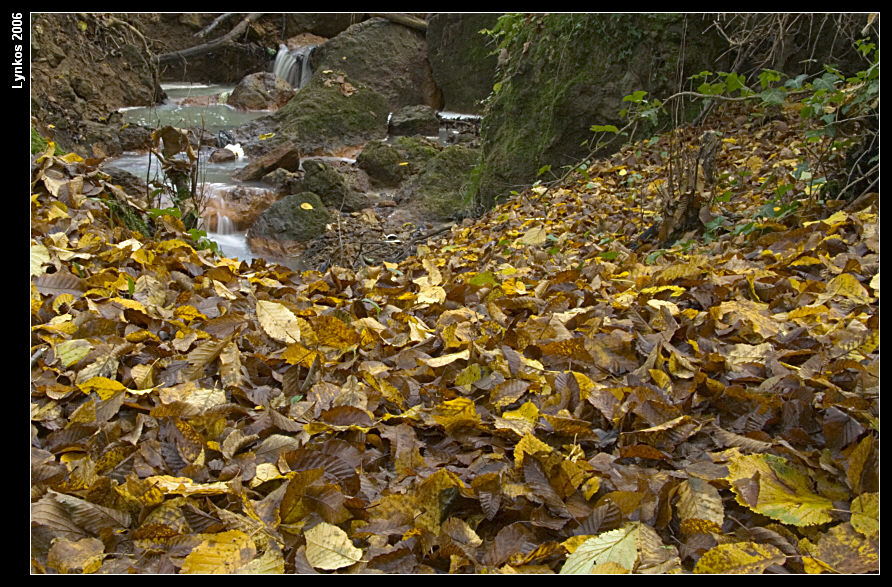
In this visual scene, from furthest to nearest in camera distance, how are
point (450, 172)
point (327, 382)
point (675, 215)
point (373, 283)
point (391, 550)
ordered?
1. point (450, 172)
2. point (675, 215)
3. point (373, 283)
4. point (327, 382)
5. point (391, 550)

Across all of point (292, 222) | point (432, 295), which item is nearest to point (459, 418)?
point (432, 295)

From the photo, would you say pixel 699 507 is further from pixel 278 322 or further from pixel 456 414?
pixel 278 322

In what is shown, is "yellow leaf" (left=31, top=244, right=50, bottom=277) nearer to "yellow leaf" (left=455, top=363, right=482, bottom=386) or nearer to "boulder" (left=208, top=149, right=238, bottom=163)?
"yellow leaf" (left=455, top=363, right=482, bottom=386)

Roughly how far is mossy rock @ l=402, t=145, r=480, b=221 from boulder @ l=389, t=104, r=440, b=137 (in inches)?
120

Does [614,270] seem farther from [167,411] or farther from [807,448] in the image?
[167,411]

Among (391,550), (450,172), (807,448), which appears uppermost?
(807,448)

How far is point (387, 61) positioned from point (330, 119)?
12.8 ft

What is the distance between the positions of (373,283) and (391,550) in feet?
6.66

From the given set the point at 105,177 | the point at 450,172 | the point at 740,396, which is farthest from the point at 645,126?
the point at 740,396

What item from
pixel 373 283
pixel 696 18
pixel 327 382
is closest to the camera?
pixel 327 382

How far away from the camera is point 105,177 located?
4344 millimetres

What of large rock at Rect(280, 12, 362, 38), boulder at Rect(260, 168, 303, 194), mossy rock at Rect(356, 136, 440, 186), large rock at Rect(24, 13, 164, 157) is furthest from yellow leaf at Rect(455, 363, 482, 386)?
large rock at Rect(280, 12, 362, 38)

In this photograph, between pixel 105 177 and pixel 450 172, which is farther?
pixel 450 172

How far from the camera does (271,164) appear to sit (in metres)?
9.84
